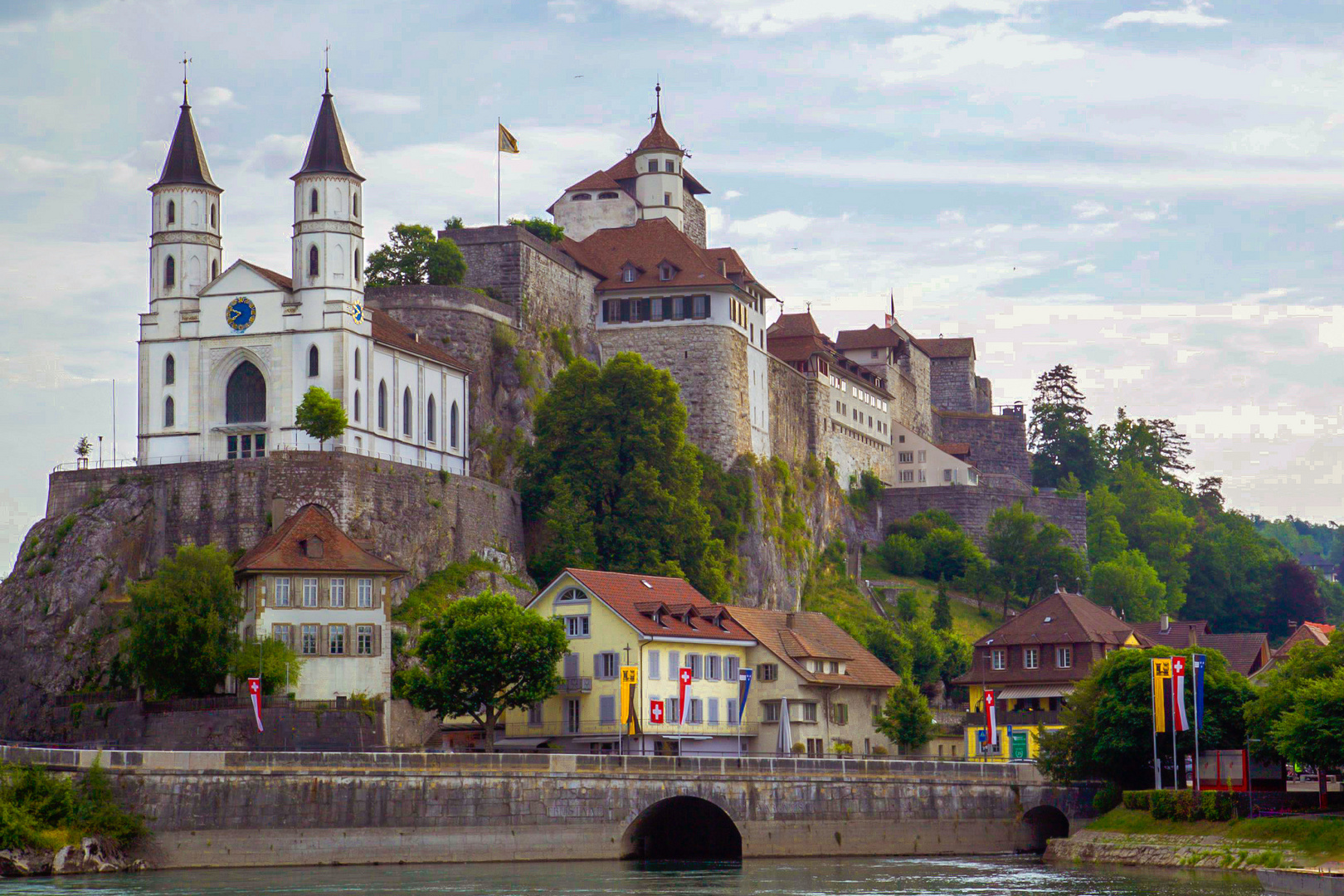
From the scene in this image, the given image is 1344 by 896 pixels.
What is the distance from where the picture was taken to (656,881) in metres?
63.1

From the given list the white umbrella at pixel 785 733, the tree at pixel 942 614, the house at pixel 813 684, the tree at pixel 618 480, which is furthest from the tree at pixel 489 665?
the tree at pixel 942 614

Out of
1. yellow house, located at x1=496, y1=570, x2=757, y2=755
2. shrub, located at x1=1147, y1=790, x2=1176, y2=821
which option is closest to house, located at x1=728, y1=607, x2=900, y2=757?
yellow house, located at x1=496, y1=570, x2=757, y2=755

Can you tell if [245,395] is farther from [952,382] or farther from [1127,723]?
[952,382]

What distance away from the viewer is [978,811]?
75312 mm

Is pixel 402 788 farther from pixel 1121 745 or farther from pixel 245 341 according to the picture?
pixel 245 341

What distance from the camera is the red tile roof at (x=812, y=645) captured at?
8800 centimetres

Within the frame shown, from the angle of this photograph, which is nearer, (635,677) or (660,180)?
(635,677)

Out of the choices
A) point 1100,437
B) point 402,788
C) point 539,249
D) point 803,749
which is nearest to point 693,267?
point 539,249

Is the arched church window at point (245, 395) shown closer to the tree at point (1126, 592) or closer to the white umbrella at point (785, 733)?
the white umbrella at point (785, 733)

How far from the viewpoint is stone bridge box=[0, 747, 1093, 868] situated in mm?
63438

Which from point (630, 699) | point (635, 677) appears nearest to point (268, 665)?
point (630, 699)

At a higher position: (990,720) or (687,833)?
(990,720)

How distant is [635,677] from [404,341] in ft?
90.8

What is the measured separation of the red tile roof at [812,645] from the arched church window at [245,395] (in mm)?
22937
